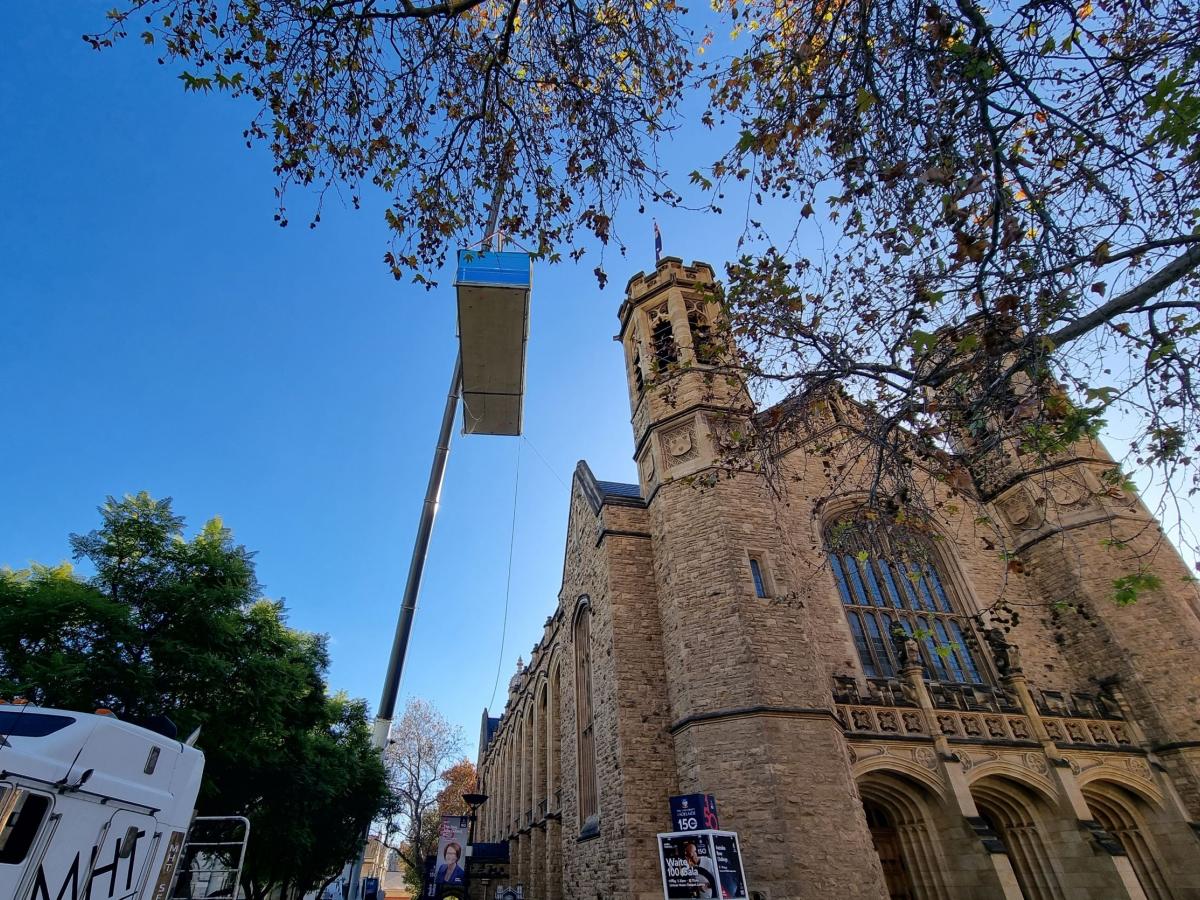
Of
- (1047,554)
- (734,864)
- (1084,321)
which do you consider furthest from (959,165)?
(1047,554)

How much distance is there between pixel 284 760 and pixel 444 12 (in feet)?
54.8

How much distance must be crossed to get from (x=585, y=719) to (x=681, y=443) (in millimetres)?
8169

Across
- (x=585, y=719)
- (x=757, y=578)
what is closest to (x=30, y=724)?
(x=757, y=578)

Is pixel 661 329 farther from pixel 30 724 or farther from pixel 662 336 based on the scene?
pixel 30 724

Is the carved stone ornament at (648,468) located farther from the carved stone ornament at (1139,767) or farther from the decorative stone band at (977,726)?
the carved stone ornament at (1139,767)

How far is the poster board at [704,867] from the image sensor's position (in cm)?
932

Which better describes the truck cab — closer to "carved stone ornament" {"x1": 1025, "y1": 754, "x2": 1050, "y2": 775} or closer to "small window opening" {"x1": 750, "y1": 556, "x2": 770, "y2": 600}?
"small window opening" {"x1": 750, "y1": 556, "x2": 770, "y2": 600}

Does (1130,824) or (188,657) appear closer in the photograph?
(188,657)

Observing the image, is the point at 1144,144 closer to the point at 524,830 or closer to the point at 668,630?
the point at 668,630

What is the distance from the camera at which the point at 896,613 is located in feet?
51.4

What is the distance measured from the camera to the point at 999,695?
46.3 ft

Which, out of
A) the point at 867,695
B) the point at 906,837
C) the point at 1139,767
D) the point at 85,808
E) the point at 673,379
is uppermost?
the point at 673,379

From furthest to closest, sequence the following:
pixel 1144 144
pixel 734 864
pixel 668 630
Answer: pixel 668 630 < pixel 734 864 < pixel 1144 144

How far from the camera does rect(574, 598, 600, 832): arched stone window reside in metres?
16.2
